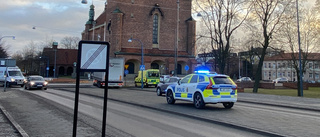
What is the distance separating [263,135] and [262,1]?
25.8m

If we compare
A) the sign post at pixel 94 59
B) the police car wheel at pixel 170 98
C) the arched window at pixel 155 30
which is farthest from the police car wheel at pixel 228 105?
the arched window at pixel 155 30

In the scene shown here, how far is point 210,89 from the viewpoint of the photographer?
40.5ft

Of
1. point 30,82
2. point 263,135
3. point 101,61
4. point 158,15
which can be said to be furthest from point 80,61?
point 158,15

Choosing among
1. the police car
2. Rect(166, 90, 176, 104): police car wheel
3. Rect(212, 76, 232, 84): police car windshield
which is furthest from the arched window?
Rect(212, 76, 232, 84): police car windshield

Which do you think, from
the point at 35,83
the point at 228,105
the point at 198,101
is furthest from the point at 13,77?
the point at 228,105

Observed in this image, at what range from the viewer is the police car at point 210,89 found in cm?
1238

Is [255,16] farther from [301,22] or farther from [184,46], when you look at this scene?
[184,46]

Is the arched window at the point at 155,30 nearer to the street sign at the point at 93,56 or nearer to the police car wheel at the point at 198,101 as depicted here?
the police car wheel at the point at 198,101

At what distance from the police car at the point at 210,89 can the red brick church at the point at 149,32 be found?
4163 centimetres

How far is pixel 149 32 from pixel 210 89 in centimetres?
4788

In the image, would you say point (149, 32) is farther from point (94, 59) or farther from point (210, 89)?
point (94, 59)

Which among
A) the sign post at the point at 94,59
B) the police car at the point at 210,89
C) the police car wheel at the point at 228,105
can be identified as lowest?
the police car wheel at the point at 228,105

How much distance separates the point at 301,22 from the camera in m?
31.6

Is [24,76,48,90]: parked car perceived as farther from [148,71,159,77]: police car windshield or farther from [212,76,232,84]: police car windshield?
[212,76,232,84]: police car windshield
